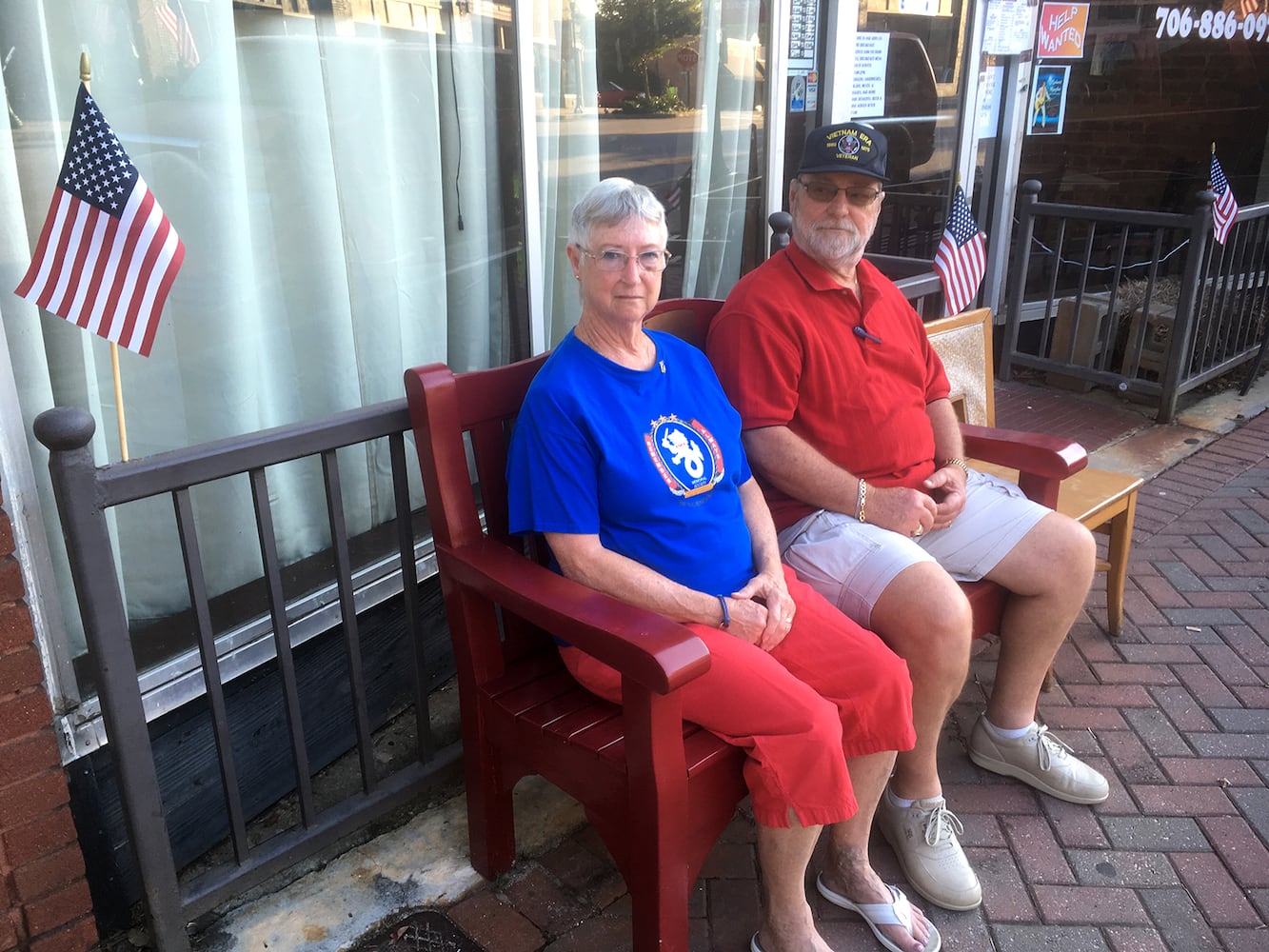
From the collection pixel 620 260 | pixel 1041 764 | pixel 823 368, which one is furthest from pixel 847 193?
pixel 1041 764

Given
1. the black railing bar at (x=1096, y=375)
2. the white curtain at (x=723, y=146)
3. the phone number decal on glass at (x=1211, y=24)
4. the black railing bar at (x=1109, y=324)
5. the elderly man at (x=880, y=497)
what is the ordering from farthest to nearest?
the phone number decal on glass at (x=1211, y=24), the black railing bar at (x=1096, y=375), the black railing bar at (x=1109, y=324), the white curtain at (x=723, y=146), the elderly man at (x=880, y=497)

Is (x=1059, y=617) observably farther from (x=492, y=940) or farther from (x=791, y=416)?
(x=492, y=940)

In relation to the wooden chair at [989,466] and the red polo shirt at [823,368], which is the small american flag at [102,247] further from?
the wooden chair at [989,466]


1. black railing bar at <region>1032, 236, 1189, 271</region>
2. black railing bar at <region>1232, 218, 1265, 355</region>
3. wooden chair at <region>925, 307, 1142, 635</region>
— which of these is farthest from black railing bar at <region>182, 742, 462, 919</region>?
black railing bar at <region>1232, 218, 1265, 355</region>

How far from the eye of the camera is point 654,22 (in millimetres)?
3232

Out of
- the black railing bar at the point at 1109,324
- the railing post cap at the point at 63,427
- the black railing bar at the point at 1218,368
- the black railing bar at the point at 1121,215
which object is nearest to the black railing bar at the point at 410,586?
the railing post cap at the point at 63,427

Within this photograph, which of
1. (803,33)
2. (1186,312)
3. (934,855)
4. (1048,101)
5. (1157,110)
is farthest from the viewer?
(1157,110)

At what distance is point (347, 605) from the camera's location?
206cm

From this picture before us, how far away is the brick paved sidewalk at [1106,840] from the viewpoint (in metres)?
2.02

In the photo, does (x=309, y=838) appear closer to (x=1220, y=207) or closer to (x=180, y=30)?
(x=180, y=30)

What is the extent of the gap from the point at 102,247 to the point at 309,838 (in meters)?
1.24

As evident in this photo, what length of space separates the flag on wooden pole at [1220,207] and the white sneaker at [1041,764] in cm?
324

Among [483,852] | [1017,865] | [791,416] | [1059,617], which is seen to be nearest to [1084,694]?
[1059,617]

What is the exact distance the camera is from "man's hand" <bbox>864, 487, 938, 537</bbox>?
2305 millimetres
